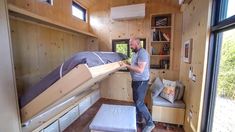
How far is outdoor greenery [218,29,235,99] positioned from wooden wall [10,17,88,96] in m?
2.24

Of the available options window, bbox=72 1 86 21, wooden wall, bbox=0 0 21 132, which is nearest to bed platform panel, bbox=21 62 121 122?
wooden wall, bbox=0 0 21 132

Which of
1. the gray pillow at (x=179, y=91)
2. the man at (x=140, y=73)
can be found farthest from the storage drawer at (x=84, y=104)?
the gray pillow at (x=179, y=91)

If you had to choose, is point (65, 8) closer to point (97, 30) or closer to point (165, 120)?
point (97, 30)

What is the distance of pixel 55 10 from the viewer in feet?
7.28

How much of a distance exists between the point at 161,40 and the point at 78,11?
77.5 inches

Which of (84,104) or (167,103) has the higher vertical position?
(167,103)

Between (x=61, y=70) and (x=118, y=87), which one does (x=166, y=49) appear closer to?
(x=118, y=87)

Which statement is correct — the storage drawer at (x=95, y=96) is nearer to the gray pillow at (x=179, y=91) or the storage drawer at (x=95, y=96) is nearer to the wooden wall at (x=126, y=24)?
the wooden wall at (x=126, y=24)

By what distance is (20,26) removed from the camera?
160cm

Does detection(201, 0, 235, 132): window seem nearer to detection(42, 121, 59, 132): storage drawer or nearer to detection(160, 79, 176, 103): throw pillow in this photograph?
detection(160, 79, 176, 103): throw pillow

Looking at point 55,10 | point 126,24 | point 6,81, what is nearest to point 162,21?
point 126,24

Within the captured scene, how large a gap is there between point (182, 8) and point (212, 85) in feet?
5.72

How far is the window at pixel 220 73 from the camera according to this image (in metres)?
1.13

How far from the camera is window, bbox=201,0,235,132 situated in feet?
3.72
